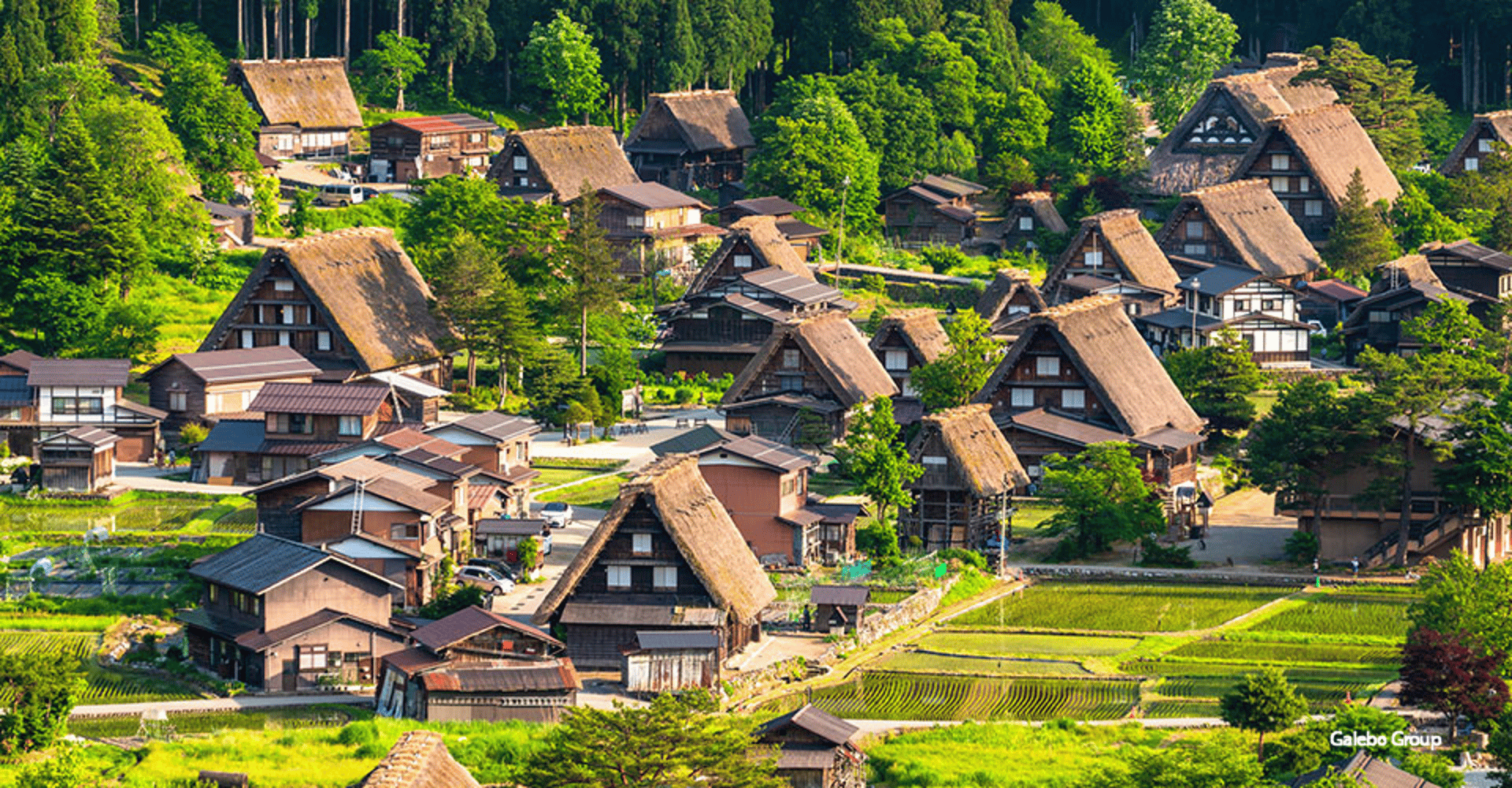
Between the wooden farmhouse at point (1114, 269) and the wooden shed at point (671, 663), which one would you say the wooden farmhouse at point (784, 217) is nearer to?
the wooden farmhouse at point (1114, 269)

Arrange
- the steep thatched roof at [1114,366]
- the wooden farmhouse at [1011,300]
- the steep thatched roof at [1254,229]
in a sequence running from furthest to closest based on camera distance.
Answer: the steep thatched roof at [1254,229], the wooden farmhouse at [1011,300], the steep thatched roof at [1114,366]

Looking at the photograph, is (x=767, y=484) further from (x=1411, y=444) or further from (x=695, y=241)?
(x=695, y=241)

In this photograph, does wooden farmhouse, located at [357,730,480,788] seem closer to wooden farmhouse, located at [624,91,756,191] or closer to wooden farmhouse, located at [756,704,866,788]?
wooden farmhouse, located at [756,704,866,788]

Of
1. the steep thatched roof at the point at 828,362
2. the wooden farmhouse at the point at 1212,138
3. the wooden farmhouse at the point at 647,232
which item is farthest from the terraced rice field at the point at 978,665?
the wooden farmhouse at the point at 1212,138

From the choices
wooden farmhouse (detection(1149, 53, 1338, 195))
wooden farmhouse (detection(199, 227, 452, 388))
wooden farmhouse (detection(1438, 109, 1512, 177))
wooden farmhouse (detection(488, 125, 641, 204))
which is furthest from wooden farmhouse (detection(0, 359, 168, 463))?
wooden farmhouse (detection(1438, 109, 1512, 177))

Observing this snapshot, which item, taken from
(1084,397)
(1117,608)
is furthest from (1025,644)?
(1084,397)

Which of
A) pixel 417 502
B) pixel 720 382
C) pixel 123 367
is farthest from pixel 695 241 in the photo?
pixel 417 502
